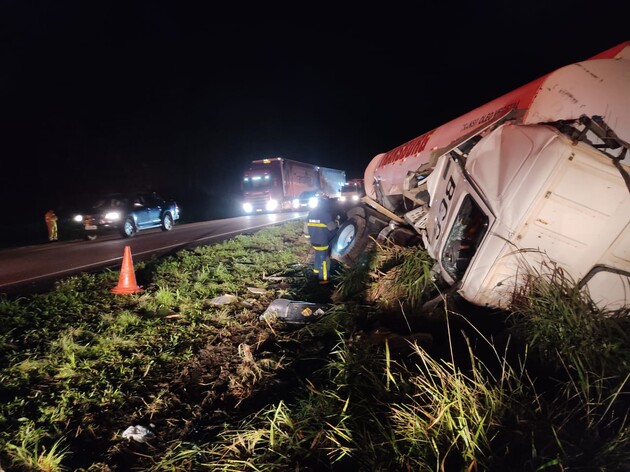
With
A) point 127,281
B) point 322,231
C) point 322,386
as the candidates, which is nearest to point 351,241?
point 322,231

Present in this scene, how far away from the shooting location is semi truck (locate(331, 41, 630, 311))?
114 inches

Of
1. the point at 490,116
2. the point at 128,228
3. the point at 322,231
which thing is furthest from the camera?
the point at 128,228

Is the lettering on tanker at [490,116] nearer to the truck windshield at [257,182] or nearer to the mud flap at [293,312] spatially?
the mud flap at [293,312]

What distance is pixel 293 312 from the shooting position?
4777 mm

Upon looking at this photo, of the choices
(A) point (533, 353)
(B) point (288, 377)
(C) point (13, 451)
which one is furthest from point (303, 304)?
(C) point (13, 451)

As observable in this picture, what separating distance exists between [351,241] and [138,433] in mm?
5512

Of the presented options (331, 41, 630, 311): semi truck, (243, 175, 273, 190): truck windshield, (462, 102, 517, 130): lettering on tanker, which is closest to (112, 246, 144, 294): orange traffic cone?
(331, 41, 630, 311): semi truck

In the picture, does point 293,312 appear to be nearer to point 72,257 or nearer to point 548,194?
point 548,194

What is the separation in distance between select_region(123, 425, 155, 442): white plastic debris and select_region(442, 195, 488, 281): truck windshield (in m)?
3.10

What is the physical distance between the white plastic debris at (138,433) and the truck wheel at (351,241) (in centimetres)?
477

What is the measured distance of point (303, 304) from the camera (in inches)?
192

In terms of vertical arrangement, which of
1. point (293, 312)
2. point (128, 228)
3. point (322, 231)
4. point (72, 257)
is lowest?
point (128, 228)

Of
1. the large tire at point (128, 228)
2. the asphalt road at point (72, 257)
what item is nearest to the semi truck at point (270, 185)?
the asphalt road at point (72, 257)

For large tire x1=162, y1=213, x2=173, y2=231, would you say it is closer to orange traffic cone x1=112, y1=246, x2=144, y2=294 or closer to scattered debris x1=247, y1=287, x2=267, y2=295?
orange traffic cone x1=112, y1=246, x2=144, y2=294
